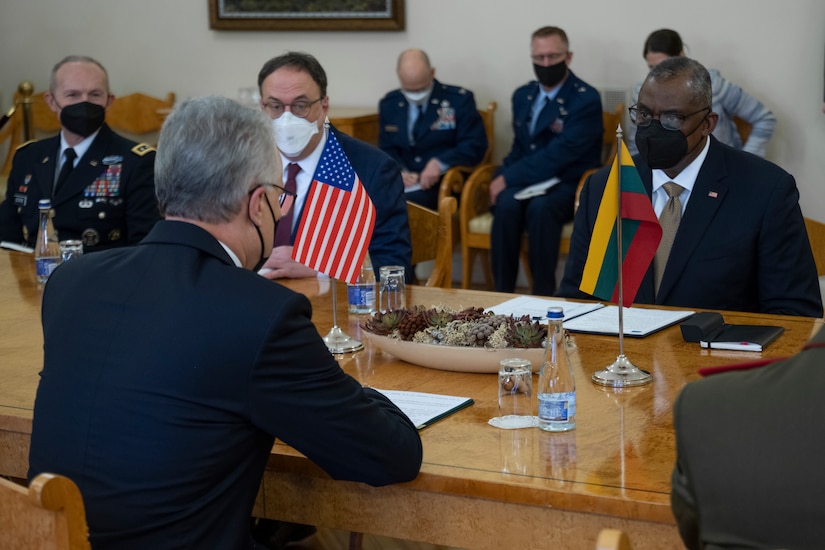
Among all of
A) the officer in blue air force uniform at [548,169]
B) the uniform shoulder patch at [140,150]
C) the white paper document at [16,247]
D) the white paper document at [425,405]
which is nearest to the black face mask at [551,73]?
the officer in blue air force uniform at [548,169]

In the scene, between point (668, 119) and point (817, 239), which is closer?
point (668, 119)

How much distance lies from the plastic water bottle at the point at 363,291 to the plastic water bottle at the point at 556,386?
3.31ft

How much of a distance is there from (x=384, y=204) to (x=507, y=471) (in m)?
1.99

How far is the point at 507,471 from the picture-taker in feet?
6.27

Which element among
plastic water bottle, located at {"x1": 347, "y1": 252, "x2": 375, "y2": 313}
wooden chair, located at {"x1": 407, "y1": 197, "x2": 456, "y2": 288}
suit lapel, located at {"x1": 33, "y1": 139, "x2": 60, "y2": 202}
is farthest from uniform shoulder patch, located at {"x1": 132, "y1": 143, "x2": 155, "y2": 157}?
plastic water bottle, located at {"x1": 347, "y1": 252, "x2": 375, "y2": 313}

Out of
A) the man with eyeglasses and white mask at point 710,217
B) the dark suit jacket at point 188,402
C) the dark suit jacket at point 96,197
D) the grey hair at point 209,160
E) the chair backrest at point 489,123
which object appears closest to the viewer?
the dark suit jacket at point 188,402

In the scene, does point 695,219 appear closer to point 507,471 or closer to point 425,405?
point 425,405

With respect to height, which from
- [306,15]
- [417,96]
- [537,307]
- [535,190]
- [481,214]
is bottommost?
[481,214]

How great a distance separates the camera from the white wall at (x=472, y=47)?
618 cm

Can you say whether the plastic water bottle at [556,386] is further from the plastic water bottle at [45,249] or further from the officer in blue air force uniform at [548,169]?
the officer in blue air force uniform at [548,169]

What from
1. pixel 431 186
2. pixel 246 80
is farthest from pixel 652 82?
pixel 246 80

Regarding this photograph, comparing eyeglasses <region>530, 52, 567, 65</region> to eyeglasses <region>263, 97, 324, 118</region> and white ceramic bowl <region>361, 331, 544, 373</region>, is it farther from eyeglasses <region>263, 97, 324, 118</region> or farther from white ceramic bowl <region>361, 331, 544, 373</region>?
white ceramic bowl <region>361, 331, 544, 373</region>

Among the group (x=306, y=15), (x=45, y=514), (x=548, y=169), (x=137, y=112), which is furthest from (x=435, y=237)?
(x=137, y=112)

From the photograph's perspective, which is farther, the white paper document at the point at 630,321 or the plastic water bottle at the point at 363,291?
the plastic water bottle at the point at 363,291
